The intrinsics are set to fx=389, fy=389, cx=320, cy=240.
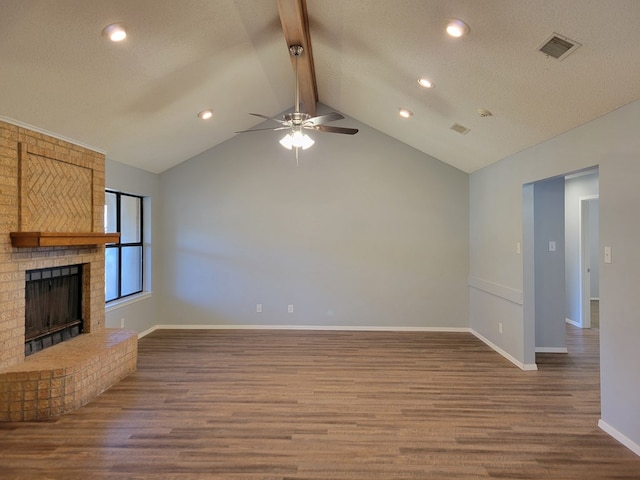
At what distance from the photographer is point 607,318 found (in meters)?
2.88

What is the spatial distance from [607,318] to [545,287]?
6.61ft

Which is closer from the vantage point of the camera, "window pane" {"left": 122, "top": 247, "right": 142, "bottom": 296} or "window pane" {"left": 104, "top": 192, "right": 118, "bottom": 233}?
"window pane" {"left": 104, "top": 192, "right": 118, "bottom": 233}

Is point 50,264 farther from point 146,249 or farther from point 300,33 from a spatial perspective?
point 300,33

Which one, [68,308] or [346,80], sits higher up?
[346,80]

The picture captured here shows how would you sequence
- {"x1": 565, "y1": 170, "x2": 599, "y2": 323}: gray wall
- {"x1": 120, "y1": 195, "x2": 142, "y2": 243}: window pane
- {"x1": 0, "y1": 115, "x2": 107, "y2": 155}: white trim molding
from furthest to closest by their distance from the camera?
{"x1": 565, "y1": 170, "x2": 599, "y2": 323}: gray wall < {"x1": 120, "y1": 195, "x2": 142, "y2": 243}: window pane < {"x1": 0, "y1": 115, "x2": 107, "y2": 155}: white trim molding

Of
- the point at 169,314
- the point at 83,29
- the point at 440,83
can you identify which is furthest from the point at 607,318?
the point at 169,314

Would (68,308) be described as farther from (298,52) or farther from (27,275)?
(298,52)

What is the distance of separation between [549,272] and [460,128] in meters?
2.11

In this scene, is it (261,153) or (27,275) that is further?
(261,153)

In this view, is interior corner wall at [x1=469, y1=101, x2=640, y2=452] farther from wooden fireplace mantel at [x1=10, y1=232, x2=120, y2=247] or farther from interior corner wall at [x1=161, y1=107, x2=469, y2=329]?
wooden fireplace mantel at [x1=10, y1=232, x2=120, y2=247]

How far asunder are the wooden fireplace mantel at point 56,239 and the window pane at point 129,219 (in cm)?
131

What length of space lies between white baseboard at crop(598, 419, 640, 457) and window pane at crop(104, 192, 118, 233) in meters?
5.54

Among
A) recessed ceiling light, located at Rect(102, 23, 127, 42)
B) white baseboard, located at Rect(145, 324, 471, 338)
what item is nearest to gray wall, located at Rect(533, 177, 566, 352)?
white baseboard, located at Rect(145, 324, 471, 338)

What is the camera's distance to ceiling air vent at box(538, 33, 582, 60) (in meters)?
2.36
